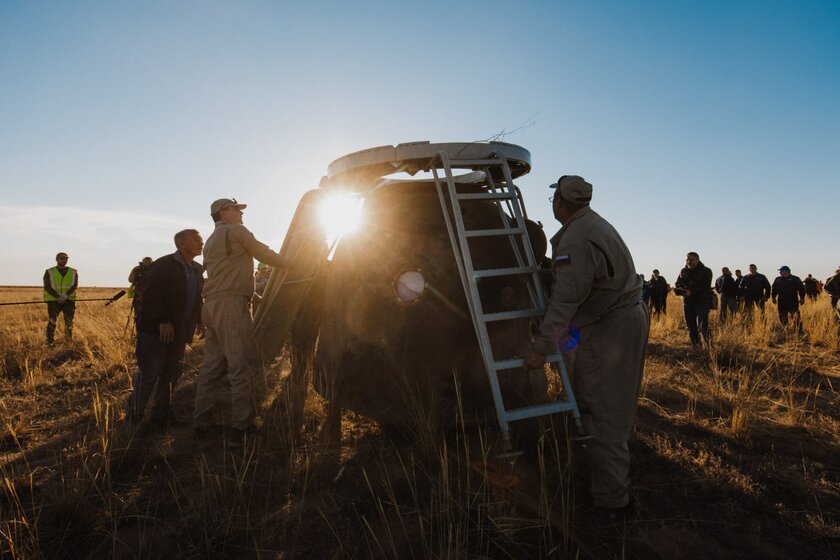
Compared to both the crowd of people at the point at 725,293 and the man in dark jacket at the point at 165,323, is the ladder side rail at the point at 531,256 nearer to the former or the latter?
the man in dark jacket at the point at 165,323

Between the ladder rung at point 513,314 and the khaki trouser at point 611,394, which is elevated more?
the ladder rung at point 513,314

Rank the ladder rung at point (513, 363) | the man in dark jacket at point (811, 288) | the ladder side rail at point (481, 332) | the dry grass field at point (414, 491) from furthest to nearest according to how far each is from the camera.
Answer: the man in dark jacket at point (811, 288) < the ladder rung at point (513, 363) < the ladder side rail at point (481, 332) < the dry grass field at point (414, 491)

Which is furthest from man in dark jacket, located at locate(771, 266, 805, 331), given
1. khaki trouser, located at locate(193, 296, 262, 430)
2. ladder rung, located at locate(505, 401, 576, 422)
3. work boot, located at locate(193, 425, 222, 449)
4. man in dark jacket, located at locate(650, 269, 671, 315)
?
work boot, located at locate(193, 425, 222, 449)

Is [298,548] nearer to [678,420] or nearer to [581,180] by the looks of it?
[581,180]

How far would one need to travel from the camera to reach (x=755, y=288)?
15.2 metres

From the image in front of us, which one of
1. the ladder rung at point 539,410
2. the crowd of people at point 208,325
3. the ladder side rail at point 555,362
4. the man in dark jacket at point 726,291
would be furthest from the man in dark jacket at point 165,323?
the man in dark jacket at point 726,291

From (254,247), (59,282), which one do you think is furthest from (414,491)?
(59,282)

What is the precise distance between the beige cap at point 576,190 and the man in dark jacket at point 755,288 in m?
14.4

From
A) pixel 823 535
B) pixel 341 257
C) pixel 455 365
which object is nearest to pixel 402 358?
pixel 455 365

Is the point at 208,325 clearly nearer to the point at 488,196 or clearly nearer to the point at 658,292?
the point at 488,196

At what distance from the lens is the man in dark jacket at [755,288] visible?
15086 millimetres

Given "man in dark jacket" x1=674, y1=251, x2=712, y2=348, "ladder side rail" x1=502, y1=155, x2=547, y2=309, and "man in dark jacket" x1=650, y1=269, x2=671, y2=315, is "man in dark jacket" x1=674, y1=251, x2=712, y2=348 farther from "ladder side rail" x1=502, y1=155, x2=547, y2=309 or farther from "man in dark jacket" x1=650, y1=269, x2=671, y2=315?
"ladder side rail" x1=502, y1=155, x2=547, y2=309

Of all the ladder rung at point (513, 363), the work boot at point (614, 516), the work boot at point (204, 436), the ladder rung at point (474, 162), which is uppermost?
the ladder rung at point (474, 162)

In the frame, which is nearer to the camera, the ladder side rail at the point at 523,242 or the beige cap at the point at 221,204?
the ladder side rail at the point at 523,242
